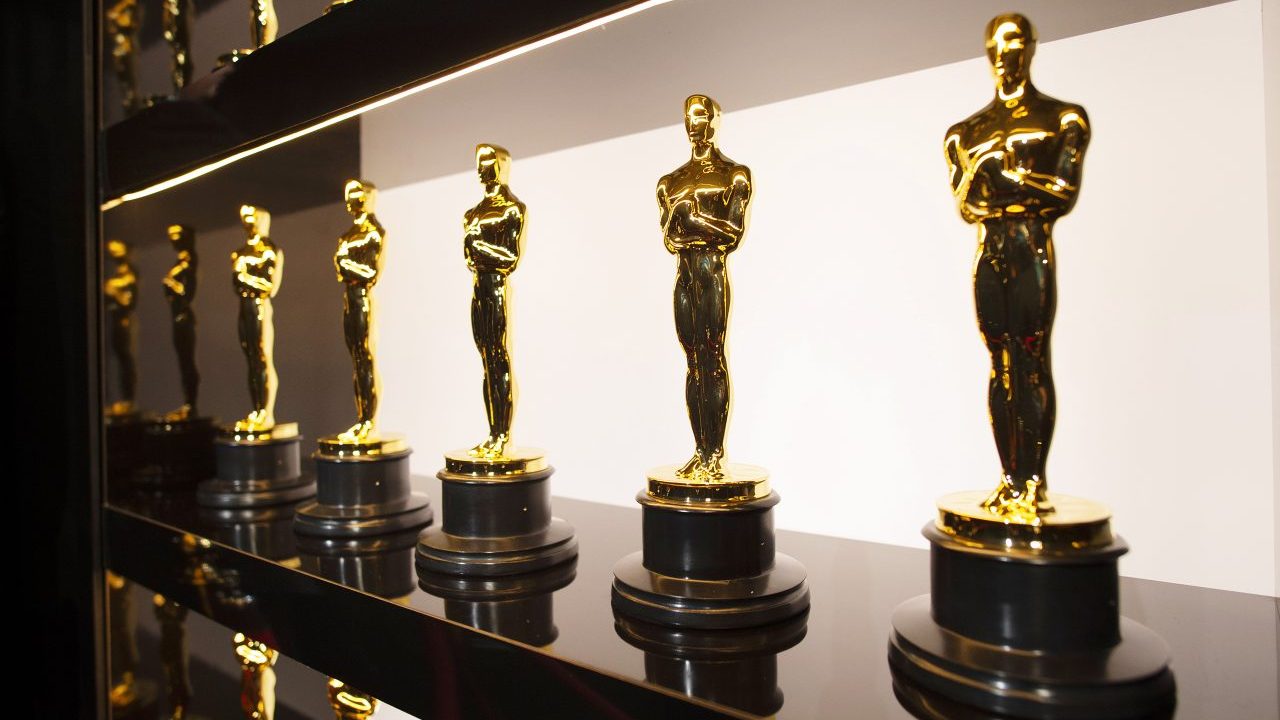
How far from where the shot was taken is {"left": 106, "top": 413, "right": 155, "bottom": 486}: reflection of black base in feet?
3.09

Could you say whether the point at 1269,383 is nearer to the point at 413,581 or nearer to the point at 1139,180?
the point at 1139,180

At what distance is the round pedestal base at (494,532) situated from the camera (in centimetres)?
63

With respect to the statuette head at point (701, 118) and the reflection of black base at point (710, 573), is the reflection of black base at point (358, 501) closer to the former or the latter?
the reflection of black base at point (710, 573)

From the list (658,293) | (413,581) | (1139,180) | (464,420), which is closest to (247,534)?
(413,581)

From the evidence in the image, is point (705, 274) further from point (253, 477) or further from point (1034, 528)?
point (253, 477)

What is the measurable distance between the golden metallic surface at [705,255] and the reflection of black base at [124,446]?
766mm

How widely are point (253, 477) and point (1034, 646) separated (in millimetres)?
830

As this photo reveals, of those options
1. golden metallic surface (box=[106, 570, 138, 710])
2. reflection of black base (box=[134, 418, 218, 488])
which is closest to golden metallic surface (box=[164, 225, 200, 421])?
reflection of black base (box=[134, 418, 218, 488])

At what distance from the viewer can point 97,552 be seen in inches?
36.1

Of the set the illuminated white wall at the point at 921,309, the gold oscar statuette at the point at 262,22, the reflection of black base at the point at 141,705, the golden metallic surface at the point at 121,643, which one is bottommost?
the reflection of black base at the point at 141,705

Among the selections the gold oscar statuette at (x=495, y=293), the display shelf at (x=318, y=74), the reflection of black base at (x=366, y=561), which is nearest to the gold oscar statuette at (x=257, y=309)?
the display shelf at (x=318, y=74)

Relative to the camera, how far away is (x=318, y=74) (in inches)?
24.2

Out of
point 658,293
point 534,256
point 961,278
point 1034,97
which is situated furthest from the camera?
point 534,256

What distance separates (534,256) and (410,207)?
0.86 ft
